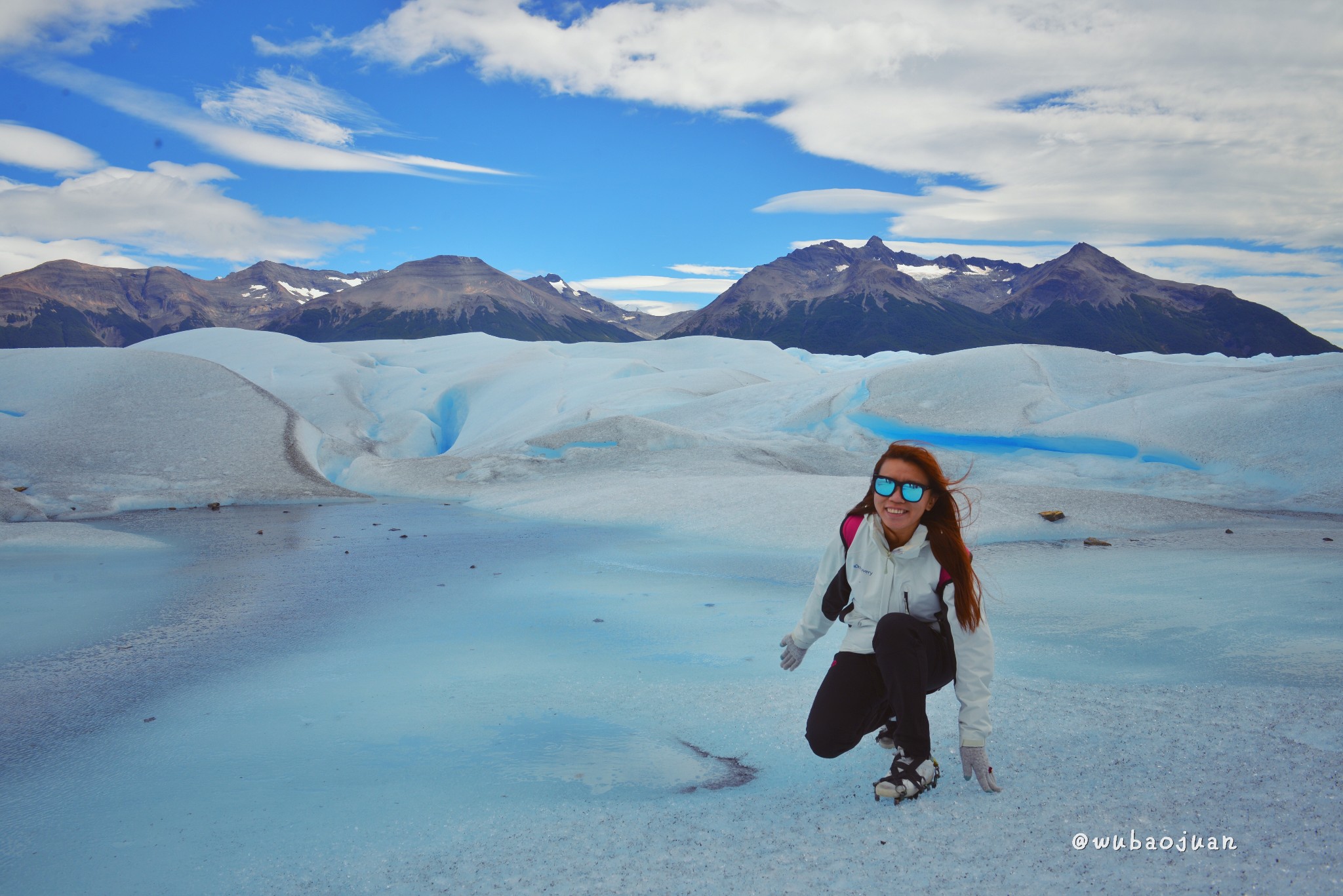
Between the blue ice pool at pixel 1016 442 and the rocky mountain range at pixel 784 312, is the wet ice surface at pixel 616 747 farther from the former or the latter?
the rocky mountain range at pixel 784 312

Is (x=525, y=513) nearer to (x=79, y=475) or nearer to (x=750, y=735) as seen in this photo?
(x=79, y=475)

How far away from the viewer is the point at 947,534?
226cm

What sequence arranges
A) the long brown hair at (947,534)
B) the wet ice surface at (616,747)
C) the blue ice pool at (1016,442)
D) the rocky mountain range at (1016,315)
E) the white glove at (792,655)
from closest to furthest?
1. the wet ice surface at (616,747)
2. the long brown hair at (947,534)
3. the white glove at (792,655)
4. the blue ice pool at (1016,442)
5. the rocky mountain range at (1016,315)

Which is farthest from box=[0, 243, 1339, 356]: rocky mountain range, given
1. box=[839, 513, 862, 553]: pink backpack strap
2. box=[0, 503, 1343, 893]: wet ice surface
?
box=[839, 513, 862, 553]: pink backpack strap

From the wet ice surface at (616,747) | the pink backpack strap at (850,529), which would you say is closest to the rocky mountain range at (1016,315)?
the wet ice surface at (616,747)

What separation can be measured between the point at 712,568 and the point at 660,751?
3588 mm

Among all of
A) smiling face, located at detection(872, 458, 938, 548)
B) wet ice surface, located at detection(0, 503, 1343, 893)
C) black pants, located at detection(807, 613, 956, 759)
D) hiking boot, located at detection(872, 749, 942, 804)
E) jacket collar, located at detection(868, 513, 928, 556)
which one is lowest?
wet ice surface, located at detection(0, 503, 1343, 893)

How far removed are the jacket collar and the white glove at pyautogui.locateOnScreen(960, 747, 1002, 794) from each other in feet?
1.94

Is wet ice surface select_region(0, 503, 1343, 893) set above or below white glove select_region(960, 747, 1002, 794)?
below

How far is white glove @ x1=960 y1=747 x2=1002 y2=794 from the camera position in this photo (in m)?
2.24

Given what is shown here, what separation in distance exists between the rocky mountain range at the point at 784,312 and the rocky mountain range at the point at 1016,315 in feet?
1.33

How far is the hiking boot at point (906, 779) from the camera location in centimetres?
228

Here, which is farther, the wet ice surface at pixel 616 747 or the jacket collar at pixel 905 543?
the jacket collar at pixel 905 543

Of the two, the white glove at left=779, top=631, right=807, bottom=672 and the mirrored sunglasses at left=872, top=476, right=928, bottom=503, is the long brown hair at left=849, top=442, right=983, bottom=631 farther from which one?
the white glove at left=779, top=631, right=807, bottom=672
